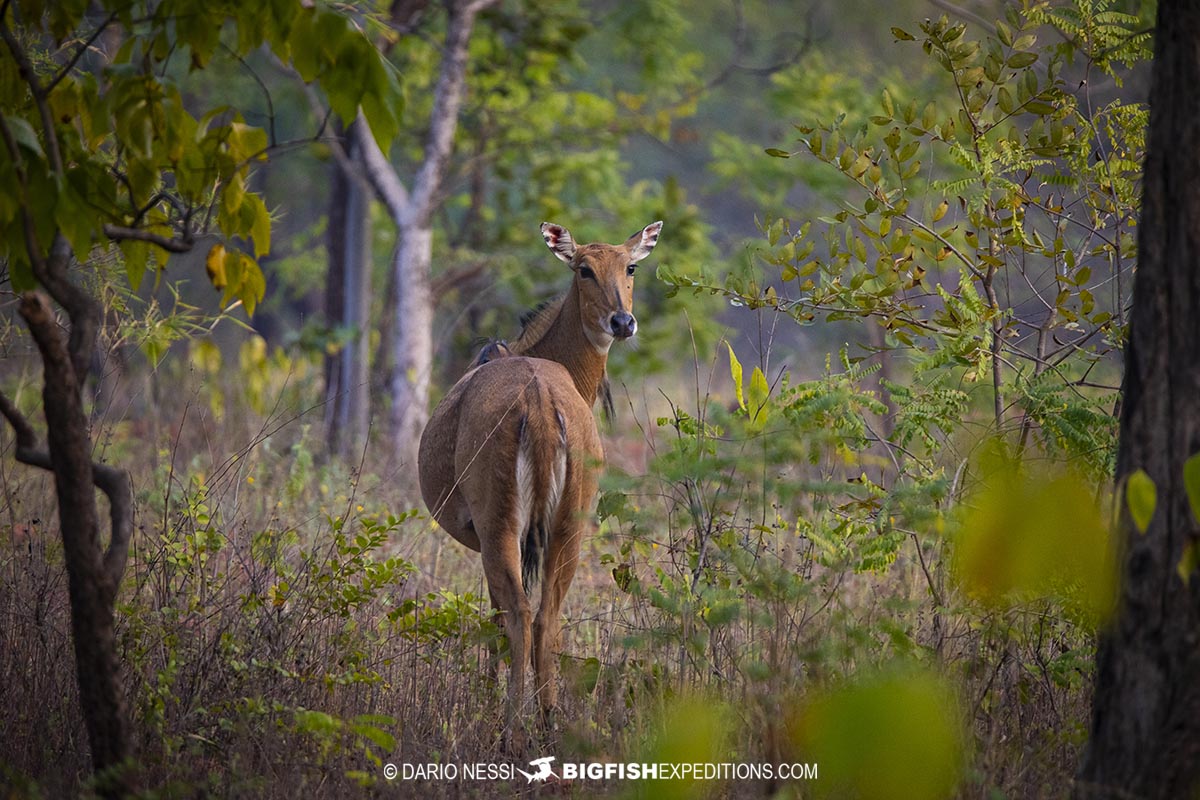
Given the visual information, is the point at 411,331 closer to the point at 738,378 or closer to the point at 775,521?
the point at 775,521

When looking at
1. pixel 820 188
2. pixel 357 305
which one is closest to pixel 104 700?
pixel 357 305

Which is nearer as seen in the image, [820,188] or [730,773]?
[730,773]

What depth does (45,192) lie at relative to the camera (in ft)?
10.4

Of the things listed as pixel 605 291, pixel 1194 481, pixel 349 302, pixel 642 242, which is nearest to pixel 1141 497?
pixel 1194 481

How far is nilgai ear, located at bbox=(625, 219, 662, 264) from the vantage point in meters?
7.50

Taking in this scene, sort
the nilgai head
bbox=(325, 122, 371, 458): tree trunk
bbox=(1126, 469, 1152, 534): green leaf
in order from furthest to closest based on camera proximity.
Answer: bbox=(325, 122, 371, 458): tree trunk < the nilgai head < bbox=(1126, 469, 1152, 534): green leaf

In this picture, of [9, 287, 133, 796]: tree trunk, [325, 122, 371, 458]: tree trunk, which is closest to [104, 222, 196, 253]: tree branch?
[9, 287, 133, 796]: tree trunk

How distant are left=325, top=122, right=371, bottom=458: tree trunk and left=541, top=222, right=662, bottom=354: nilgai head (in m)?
4.02

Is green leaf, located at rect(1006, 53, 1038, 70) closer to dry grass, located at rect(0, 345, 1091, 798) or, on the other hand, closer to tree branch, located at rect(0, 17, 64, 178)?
dry grass, located at rect(0, 345, 1091, 798)

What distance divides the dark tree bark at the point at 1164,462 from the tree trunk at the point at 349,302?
8.14 metres

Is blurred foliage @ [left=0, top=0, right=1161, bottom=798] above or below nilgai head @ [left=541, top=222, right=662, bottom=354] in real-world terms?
below

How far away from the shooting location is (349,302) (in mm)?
12219

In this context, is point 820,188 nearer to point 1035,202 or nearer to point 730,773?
point 1035,202

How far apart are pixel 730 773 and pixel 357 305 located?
9.08 m
